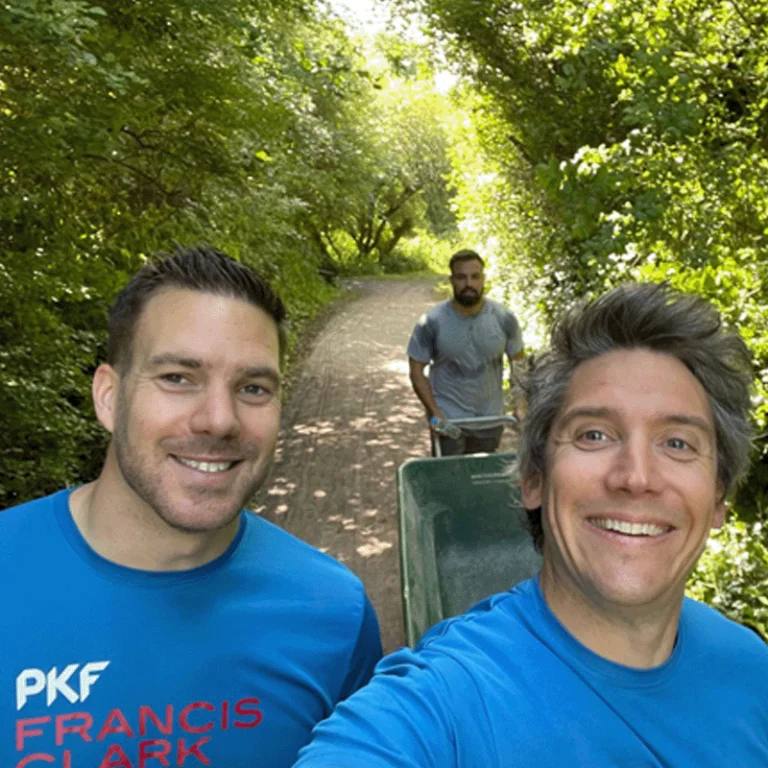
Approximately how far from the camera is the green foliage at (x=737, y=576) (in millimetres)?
4195

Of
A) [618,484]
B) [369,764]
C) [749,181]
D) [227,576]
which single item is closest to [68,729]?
[227,576]

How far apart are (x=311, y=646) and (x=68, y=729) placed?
0.49 m

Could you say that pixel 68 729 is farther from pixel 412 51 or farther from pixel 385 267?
pixel 385 267

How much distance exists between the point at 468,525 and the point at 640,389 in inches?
133

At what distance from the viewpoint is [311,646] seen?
1.82 meters

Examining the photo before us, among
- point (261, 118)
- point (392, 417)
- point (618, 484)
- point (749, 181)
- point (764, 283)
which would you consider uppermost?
point (261, 118)

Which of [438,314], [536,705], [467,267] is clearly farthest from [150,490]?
[438,314]

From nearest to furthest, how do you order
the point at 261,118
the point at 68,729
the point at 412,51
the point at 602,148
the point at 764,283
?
the point at 68,729 → the point at 764,283 → the point at 602,148 → the point at 261,118 → the point at 412,51

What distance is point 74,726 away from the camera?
1.61 metres

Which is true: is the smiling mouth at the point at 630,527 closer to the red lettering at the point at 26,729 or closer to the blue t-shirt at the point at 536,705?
the blue t-shirt at the point at 536,705

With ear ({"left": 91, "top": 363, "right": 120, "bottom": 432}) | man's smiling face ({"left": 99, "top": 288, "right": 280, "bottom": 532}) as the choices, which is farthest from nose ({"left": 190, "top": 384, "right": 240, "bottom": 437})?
ear ({"left": 91, "top": 363, "right": 120, "bottom": 432})

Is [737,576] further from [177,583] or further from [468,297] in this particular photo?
[177,583]

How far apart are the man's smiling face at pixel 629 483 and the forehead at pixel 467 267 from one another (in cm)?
394

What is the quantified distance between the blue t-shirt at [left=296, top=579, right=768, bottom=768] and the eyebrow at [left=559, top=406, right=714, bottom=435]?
348 millimetres
